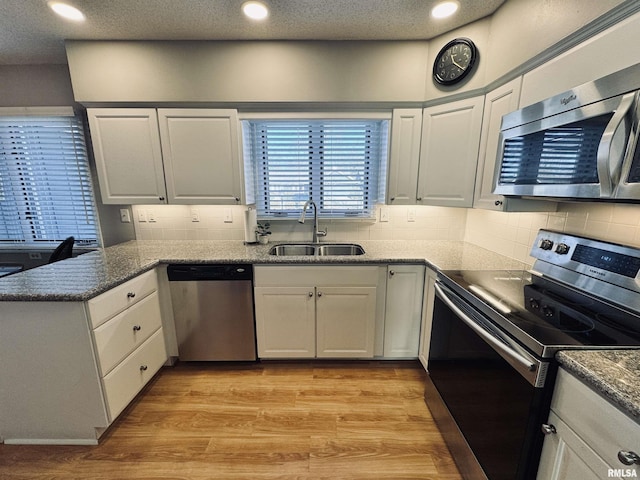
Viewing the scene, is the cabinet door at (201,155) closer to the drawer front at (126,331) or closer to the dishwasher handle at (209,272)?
the dishwasher handle at (209,272)

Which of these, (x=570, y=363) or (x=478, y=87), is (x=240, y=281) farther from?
(x=478, y=87)

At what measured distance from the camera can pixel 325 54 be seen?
189 centimetres

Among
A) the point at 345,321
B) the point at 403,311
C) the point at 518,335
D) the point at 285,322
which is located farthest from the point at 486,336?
the point at 285,322

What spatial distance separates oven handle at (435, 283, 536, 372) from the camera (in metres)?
0.87

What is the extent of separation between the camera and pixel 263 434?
5.01 ft

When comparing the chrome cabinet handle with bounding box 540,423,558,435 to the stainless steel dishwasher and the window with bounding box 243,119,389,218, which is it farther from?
the window with bounding box 243,119,389,218

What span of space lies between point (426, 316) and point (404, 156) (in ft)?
4.05

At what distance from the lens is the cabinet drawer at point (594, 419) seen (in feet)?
2.06

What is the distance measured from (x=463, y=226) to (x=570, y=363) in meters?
1.79

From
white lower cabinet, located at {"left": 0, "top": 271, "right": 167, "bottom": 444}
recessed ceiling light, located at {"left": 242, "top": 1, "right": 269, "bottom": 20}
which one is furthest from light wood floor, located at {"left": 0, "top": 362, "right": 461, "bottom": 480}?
recessed ceiling light, located at {"left": 242, "top": 1, "right": 269, "bottom": 20}

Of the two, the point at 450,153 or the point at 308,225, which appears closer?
the point at 450,153

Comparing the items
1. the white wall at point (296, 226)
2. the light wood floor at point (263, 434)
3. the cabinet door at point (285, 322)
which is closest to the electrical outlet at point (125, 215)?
the white wall at point (296, 226)

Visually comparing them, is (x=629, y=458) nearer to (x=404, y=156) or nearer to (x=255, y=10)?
(x=404, y=156)

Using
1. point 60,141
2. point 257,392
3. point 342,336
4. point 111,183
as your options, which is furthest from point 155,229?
point 342,336
